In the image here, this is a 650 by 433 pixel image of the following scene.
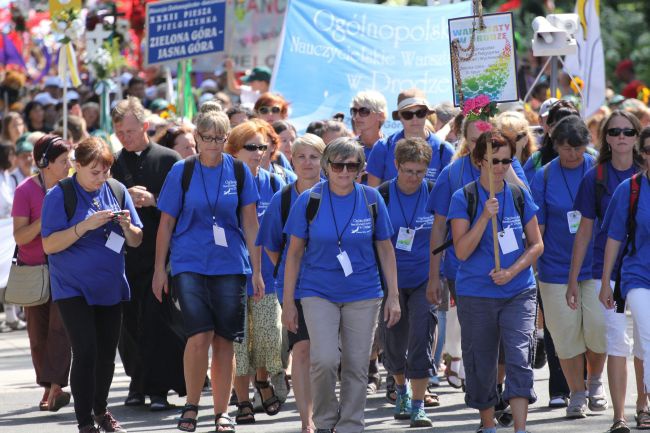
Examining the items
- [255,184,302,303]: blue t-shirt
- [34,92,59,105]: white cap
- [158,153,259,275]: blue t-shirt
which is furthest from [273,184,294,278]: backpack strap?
[34,92,59,105]: white cap

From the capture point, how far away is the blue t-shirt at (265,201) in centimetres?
987

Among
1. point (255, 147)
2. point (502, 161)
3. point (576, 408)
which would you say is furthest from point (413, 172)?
point (576, 408)

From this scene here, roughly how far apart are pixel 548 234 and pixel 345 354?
194 cm

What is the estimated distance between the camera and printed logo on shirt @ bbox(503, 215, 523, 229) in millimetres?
8266

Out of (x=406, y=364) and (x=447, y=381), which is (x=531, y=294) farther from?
(x=447, y=381)

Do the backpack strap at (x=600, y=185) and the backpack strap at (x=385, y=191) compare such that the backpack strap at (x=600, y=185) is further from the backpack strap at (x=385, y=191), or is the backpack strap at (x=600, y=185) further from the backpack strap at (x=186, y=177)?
the backpack strap at (x=186, y=177)

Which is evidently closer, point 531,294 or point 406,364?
point 531,294

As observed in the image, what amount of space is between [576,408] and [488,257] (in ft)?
5.48

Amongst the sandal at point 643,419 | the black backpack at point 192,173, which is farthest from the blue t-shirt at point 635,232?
the black backpack at point 192,173

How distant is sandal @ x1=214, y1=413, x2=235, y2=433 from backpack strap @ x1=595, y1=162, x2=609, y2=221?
2.65 m

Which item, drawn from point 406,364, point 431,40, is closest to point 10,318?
point 431,40

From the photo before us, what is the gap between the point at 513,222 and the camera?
27.2 feet

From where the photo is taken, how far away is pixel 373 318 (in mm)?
8297

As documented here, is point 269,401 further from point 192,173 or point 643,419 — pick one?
point 643,419
